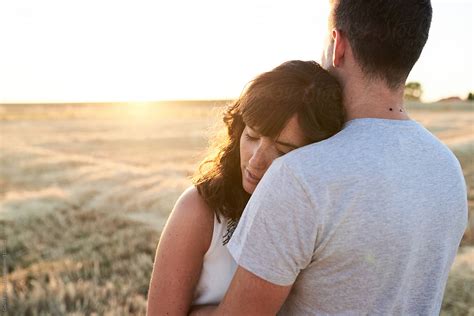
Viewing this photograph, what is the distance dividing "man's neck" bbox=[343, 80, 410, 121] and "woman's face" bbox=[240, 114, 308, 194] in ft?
0.61

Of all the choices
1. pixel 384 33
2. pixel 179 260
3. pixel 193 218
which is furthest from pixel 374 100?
→ pixel 179 260

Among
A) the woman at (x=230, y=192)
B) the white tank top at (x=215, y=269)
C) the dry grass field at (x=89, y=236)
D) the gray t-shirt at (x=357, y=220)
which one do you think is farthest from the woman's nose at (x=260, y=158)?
the dry grass field at (x=89, y=236)

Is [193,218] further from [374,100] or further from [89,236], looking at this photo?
[89,236]

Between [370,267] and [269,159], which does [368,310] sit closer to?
[370,267]

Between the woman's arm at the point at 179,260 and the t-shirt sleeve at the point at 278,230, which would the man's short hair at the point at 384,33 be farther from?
the woman's arm at the point at 179,260

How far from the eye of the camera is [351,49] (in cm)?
194

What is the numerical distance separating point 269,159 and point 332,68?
0.36 m

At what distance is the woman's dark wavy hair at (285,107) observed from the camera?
2020mm

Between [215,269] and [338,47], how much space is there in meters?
0.81

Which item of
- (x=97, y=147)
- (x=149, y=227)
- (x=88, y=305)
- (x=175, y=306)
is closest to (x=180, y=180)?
(x=149, y=227)

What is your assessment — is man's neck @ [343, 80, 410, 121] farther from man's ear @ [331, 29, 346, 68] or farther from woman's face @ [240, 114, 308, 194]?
woman's face @ [240, 114, 308, 194]

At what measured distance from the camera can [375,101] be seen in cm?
192

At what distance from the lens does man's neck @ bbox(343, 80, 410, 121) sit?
1905 millimetres

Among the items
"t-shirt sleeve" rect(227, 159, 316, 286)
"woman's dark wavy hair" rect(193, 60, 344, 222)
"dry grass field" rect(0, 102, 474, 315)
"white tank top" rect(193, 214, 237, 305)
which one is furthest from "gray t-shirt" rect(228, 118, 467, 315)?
"dry grass field" rect(0, 102, 474, 315)
